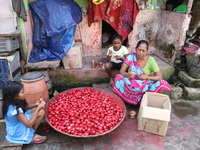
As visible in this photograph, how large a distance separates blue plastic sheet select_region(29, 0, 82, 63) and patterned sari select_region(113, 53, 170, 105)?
4.94 feet

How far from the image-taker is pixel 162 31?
4.80 metres

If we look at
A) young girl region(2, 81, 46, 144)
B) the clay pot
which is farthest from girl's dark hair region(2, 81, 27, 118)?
the clay pot

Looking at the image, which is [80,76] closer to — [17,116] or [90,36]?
[90,36]

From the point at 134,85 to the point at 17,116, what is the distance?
202cm

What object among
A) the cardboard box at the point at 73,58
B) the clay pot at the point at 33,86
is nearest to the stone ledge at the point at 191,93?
the cardboard box at the point at 73,58

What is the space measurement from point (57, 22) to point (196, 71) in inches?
132

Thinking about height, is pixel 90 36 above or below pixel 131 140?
above

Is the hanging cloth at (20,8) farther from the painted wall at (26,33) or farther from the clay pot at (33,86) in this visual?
A: the clay pot at (33,86)

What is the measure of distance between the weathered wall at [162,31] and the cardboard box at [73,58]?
1741mm

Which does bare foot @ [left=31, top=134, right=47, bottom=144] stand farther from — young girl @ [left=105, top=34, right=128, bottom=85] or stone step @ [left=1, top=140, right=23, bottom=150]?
young girl @ [left=105, top=34, right=128, bottom=85]

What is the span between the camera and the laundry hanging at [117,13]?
4.21 meters

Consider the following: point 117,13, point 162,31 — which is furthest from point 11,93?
point 162,31

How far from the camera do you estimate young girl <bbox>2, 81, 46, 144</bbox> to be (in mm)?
2135

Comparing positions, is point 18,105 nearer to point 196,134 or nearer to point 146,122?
point 146,122
